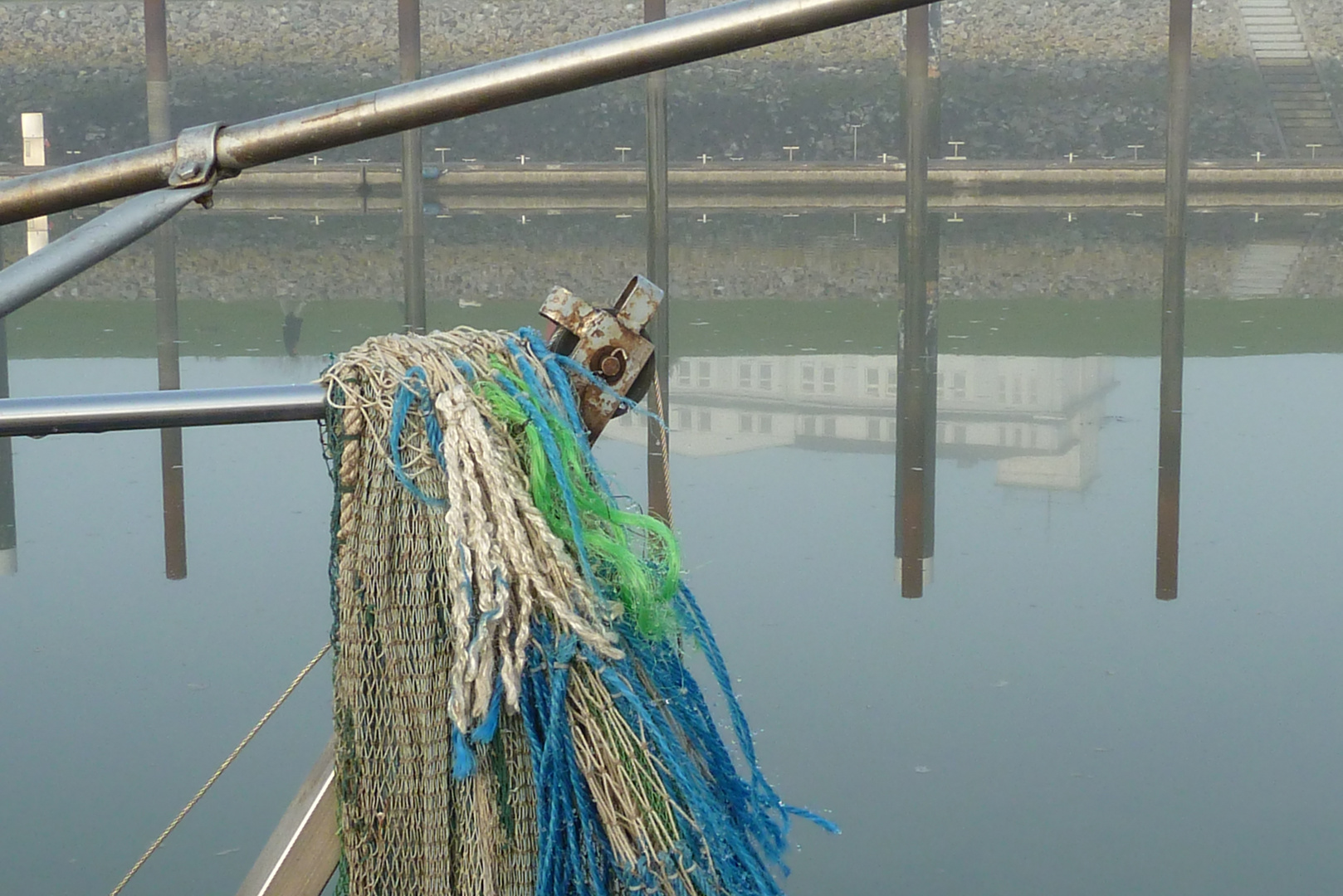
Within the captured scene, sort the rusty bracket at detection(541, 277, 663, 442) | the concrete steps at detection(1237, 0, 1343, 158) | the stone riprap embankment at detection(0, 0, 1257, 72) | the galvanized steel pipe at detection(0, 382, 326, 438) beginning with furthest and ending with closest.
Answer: the stone riprap embankment at detection(0, 0, 1257, 72) → the concrete steps at detection(1237, 0, 1343, 158) → the rusty bracket at detection(541, 277, 663, 442) → the galvanized steel pipe at detection(0, 382, 326, 438)

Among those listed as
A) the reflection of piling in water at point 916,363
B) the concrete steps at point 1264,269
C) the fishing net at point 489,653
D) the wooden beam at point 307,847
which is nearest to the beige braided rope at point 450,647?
the fishing net at point 489,653

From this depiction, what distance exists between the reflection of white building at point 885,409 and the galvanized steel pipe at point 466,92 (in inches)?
206

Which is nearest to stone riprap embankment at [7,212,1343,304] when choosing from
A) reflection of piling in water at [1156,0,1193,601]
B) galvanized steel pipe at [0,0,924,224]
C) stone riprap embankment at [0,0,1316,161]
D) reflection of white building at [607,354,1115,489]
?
reflection of piling in water at [1156,0,1193,601]

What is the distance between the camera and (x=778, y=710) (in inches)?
164

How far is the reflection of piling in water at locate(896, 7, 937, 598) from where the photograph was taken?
5.65 m

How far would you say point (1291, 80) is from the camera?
25641 mm

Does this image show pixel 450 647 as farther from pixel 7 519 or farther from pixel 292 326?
pixel 292 326

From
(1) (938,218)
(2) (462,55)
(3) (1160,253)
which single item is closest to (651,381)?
(3) (1160,253)

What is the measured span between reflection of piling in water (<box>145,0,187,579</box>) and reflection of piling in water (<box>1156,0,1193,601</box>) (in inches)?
123

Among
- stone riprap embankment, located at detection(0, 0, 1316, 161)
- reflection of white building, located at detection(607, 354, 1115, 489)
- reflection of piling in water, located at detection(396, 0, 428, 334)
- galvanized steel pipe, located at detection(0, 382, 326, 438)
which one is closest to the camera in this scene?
galvanized steel pipe, located at detection(0, 382, 326, 438)

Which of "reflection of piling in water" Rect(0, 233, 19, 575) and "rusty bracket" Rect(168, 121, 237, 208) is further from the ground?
"rusty bracket" Rect(168, 121, 237, 208)

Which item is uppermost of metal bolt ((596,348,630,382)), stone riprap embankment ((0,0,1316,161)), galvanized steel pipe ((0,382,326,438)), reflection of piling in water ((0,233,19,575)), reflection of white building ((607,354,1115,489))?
stone riprap embankment ((0,0,1316,161))

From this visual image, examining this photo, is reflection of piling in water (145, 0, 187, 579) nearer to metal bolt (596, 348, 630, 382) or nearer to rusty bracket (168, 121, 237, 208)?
metal bolt (596, 348, 630, 382)

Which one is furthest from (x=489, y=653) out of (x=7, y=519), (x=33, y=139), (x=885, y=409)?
(x=33, y=139)
